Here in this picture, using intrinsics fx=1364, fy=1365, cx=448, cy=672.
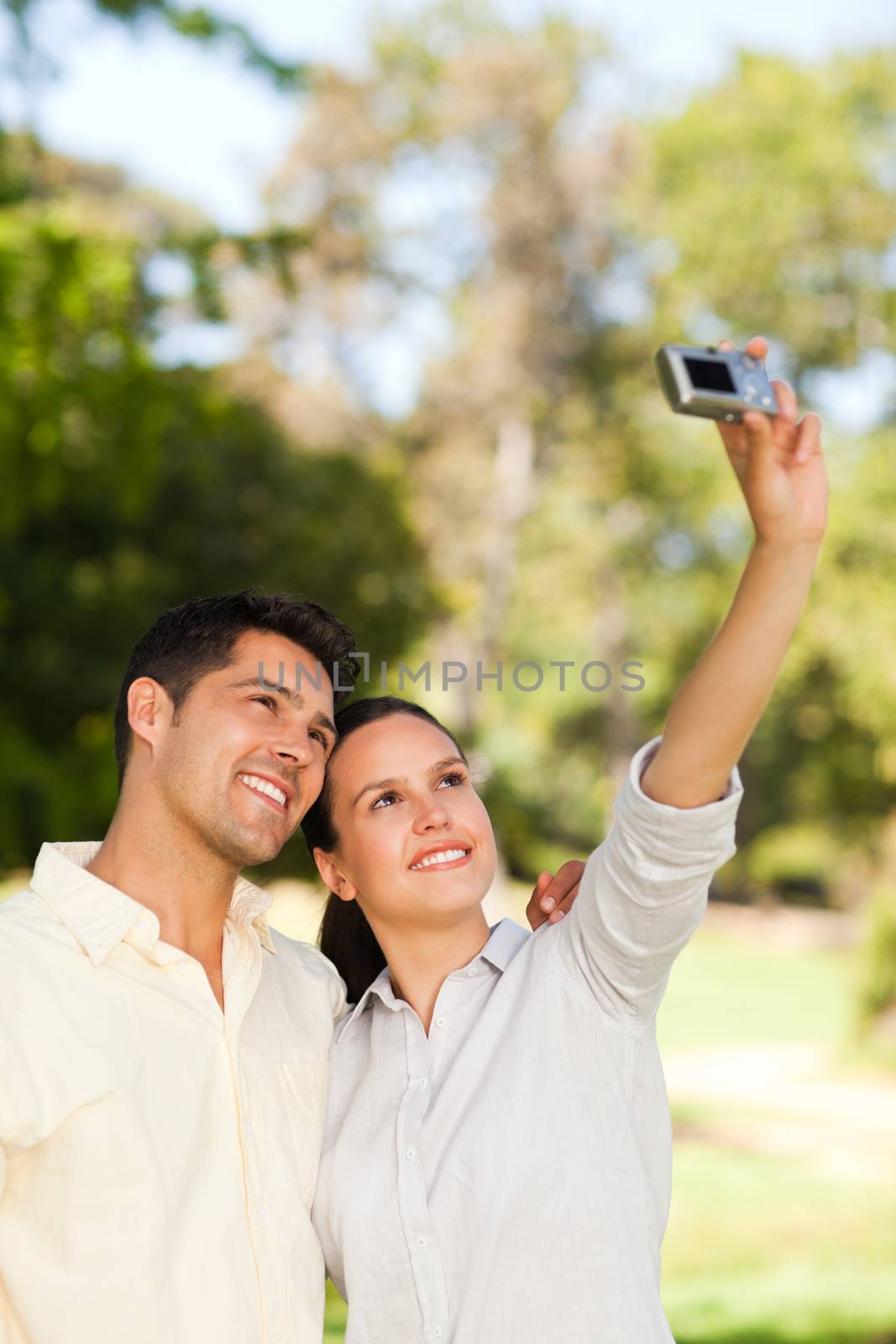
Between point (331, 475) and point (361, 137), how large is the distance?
35.4 feet

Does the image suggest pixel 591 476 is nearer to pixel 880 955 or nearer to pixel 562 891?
pixel 880 955

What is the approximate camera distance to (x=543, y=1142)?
2115 mm

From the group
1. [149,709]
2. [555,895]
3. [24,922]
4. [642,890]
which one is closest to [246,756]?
[149,709]

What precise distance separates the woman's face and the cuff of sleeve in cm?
50

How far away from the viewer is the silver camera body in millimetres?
1668

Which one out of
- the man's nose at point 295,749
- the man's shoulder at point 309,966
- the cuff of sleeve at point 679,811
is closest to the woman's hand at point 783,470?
the cuff of sleeve at point 679,811

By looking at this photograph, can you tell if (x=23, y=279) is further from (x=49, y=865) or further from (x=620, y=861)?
(x=620, y=861)

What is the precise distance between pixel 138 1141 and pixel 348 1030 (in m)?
0.58

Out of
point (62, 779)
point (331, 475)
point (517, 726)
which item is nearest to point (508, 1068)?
point (62, 779)

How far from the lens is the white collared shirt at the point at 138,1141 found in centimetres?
202

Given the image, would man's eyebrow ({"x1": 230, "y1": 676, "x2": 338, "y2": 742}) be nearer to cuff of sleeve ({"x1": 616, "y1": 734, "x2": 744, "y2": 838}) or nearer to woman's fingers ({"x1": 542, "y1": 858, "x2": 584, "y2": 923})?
woman's fingers ({"x1": 542, "y1": 858, "x2": 584, "y2": 923})

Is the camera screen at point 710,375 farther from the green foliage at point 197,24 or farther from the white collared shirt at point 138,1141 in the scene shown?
the green foliage at point 197,24

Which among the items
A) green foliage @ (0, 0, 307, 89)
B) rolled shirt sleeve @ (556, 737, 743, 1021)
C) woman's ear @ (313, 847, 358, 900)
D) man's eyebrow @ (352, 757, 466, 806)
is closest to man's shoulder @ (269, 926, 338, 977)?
woman's ear @ (313, 847, 358, 900)

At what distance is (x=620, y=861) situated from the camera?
196 centimetres
